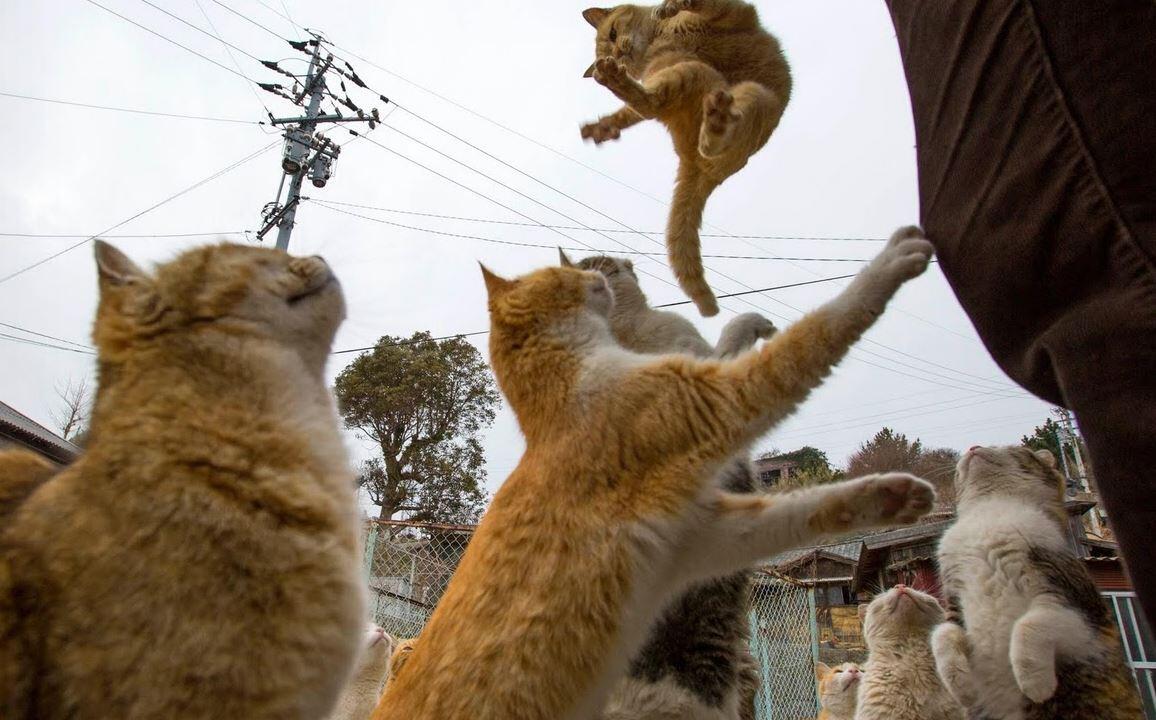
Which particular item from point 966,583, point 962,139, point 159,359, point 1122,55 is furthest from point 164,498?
point 966,583

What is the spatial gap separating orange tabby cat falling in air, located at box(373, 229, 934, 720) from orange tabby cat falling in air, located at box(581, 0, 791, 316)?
0.62 metres

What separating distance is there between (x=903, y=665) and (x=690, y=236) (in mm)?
3706

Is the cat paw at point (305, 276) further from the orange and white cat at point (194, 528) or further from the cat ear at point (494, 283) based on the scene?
the cat ear at point (494, 283)

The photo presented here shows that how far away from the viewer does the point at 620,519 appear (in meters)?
2.08

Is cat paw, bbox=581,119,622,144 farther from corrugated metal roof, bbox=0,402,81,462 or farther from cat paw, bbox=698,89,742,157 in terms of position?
corrugated metal roof, bbox=0,402,81,462

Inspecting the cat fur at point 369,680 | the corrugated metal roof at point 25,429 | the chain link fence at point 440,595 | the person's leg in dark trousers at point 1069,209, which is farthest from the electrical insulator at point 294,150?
the person's leg in dark trousers at point 1069,209

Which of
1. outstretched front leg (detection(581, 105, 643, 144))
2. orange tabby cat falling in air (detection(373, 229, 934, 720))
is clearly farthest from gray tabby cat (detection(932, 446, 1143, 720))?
outstretched front leg (detection(581, 105, 643, 144))

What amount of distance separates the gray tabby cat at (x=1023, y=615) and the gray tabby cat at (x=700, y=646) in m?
1.35

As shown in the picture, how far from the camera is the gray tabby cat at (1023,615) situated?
10.9ft

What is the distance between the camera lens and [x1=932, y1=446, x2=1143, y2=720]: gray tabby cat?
130 inches

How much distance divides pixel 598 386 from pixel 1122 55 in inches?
64.2

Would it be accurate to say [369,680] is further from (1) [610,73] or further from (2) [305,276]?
(1) [610,73]

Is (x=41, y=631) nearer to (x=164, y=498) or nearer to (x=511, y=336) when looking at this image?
(x=164, y=498)

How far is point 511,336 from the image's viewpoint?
2711mm
